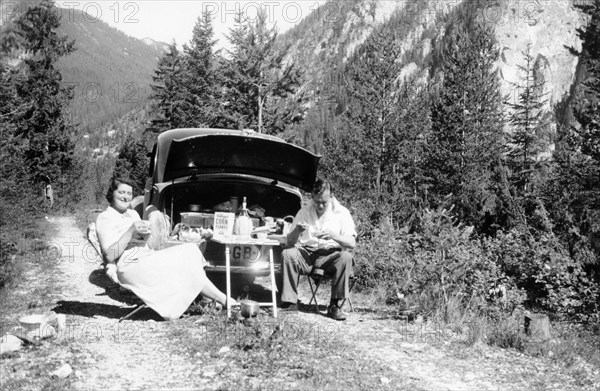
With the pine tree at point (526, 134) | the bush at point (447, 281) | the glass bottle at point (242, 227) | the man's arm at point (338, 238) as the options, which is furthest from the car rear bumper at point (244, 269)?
the pine tree at point (526, 134)

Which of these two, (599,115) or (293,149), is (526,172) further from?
(293,149)

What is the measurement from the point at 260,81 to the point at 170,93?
11.1 m

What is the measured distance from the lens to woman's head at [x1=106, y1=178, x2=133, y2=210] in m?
5.56

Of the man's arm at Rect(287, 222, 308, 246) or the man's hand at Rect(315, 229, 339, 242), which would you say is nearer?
the man's arm at Rect(287, 222, 308, 246)

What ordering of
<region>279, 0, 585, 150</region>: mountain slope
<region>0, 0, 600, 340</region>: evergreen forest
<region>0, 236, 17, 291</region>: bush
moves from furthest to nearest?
<region>279, 0, 585, 150</region>: mountain slope → <region>0, 0, 600, 340</region>: evergreen forest → <region>0, 236, 17, 291</region>: bush

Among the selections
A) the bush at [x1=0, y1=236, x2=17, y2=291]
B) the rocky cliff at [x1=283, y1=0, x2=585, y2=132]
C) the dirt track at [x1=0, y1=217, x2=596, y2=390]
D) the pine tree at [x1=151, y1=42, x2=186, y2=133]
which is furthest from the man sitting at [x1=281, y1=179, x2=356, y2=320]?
the rocky cliff at [x1=283, y1=0, x2=585, y2=132]

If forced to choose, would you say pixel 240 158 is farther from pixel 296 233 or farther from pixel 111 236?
pixel 111 236

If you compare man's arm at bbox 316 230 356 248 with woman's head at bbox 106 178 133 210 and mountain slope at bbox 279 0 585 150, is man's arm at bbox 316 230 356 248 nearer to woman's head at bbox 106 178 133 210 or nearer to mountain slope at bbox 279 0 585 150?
woman's head at bbox 106 178 133 210

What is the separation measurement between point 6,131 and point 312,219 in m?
11.5

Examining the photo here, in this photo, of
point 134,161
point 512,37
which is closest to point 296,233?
point 134,161

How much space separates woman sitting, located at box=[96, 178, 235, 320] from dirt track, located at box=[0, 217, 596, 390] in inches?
9.9

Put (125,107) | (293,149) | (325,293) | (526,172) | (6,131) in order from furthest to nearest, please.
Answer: (125,107)
(526,172)
(6,131)
(325,293)
(293,149)

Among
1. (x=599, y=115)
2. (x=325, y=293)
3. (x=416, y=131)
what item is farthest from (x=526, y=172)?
(x=325, y=293)

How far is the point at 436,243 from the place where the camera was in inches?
245
